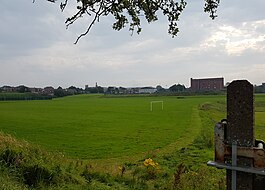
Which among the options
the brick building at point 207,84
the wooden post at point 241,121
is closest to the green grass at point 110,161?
the wooden post at point 241,121

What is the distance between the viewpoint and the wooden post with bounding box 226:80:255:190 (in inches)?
88.1

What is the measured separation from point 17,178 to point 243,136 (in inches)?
198

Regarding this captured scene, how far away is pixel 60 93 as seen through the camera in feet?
550

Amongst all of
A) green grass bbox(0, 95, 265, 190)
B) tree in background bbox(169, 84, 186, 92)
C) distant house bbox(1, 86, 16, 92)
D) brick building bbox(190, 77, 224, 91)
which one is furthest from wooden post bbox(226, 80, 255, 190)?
tree in background bbox(169, 84, 186, 92)

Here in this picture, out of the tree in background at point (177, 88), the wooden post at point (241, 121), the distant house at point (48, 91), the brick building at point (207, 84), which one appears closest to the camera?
the wooden post at point (241, 121)

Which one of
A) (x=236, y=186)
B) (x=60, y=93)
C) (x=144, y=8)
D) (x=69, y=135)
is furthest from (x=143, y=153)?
(x=60, y=93)

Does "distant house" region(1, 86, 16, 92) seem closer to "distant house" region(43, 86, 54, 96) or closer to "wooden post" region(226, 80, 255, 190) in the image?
"distant house" region(43, 86, 54, 96)

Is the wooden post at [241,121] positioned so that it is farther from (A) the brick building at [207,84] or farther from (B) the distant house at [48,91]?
(B) the distant house at [48,91]

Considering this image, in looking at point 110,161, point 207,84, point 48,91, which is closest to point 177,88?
point 207,84

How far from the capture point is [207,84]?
16662 cm

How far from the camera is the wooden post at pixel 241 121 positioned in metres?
2.24

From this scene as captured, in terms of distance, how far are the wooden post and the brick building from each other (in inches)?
6078

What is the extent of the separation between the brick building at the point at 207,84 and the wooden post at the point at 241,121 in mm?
154390

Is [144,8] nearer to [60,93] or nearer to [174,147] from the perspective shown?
[174,147]
